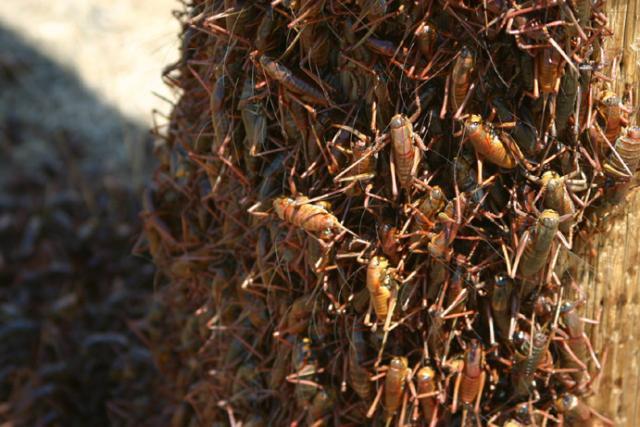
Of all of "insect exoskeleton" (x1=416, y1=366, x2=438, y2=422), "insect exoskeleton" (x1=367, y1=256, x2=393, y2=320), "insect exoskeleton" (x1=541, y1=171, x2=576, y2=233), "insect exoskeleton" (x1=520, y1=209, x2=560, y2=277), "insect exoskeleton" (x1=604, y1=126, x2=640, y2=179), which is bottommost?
"insect exoskeleton" (x1=416, y1=366, x2=438, y2=422)

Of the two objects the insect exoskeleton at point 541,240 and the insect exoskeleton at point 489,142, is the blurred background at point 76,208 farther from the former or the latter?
the insect exoskeleton at point 541,240

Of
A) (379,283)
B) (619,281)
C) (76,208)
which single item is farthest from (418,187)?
(76,208)

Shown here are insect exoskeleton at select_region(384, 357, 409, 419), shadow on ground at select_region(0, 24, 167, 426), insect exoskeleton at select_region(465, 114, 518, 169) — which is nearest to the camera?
insect exoskeleton at select_region(465, 114, 518, 169)

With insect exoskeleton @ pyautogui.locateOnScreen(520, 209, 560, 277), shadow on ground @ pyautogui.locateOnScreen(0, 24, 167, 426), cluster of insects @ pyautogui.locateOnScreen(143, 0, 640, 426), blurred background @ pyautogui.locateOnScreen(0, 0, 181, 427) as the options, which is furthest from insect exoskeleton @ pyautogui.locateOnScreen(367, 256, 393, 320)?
shadow on ground @ pyautogui.locateOnScreen(0, 24, 167, 426)

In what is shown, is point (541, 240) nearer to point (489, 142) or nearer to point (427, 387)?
point (489, 142)

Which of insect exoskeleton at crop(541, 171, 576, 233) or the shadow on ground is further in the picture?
the shadow on ground

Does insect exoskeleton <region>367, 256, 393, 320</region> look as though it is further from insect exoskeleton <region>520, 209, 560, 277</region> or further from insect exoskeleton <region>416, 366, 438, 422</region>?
insect exoskeleton <region>520, 209, 560, 277</region>

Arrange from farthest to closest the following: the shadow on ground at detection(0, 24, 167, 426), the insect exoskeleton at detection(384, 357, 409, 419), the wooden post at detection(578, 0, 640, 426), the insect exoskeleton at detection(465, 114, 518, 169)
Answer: the shadow on ground at detection(0, 24, 167, 426) < the insect exoskeleton at detection(384, 357, 409, 419) < the wooden post at detection(578, 0, 640, 426) < the insect exoskeleton at detection(465, 114, 518, 169)
